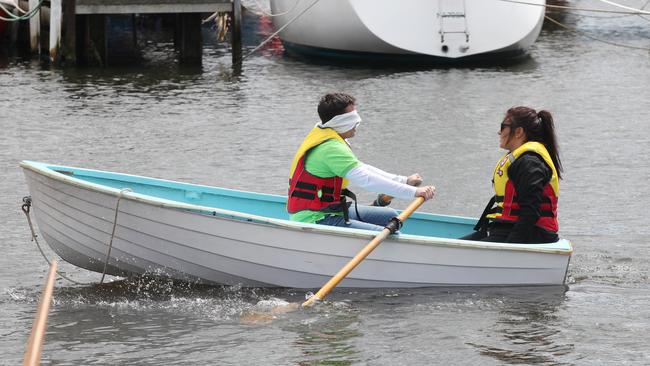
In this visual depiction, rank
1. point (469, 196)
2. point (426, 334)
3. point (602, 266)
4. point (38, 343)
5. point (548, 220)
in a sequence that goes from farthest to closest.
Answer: point (469, 196) → point (602, 266) → point (548, 220) → point (426, 334) → point (38, 343)

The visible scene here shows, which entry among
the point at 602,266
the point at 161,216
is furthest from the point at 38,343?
the point at 602,266

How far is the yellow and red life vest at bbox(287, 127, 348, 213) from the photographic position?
380 inches

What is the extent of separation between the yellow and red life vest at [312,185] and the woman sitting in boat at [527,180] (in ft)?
3.99

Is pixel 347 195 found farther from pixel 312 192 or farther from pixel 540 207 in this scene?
pixel 540 207

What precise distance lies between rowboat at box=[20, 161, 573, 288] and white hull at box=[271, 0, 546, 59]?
14.0 metres

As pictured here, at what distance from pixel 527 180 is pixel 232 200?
260cm

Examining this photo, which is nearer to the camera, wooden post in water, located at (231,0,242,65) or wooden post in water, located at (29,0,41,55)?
wooden post in water, located at (231,0,242,65)

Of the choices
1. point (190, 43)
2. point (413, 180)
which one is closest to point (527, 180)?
point (413, 180)

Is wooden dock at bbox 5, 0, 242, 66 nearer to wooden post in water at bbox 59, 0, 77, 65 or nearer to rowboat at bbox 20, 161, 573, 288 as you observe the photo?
wooden post in water at bbox 59, 0, 77, 65

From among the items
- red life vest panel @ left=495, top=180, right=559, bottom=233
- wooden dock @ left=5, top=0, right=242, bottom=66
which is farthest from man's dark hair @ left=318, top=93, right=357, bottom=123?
wooden dock @ left=5, top=0, right=242, bottom=66

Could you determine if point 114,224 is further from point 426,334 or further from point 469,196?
point 469,196

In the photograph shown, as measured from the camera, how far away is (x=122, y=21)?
113ft

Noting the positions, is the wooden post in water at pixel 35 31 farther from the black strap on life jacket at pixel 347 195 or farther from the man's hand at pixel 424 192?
the man's hand at pixel 424 192

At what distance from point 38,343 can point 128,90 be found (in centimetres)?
1589
